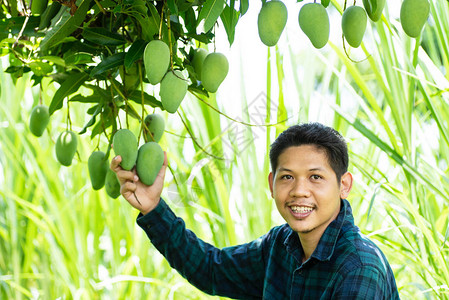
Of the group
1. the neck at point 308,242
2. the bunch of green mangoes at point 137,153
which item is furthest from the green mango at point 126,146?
the neck at point 308,242

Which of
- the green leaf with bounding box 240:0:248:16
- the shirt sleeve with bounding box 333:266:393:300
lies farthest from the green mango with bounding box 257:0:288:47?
the shirt sleeve with bounding box 333:266:393:300

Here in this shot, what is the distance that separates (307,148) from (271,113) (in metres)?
0.46

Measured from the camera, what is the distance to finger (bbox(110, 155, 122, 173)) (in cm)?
70

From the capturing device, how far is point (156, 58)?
0.59 m

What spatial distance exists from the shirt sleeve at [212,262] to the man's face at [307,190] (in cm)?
16

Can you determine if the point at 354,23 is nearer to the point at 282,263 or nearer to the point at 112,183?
the point at 112,183

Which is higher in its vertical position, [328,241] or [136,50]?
[136,50]

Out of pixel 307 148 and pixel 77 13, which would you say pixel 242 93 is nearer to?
pixel 307 148

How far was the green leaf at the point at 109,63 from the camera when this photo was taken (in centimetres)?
66

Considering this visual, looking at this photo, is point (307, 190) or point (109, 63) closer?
point (109, 63)

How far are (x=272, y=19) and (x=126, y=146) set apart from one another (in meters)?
0.21

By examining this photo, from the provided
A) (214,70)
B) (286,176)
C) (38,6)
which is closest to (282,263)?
(286,176)

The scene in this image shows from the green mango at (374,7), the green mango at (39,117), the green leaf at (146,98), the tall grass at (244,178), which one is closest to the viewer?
the green mango at (374,7)

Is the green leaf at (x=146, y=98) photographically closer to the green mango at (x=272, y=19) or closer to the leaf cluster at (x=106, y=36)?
the leaf cluster at (x=106, y=36)
